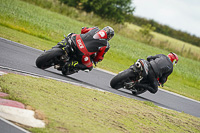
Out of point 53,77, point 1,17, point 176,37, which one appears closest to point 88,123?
point 53,77

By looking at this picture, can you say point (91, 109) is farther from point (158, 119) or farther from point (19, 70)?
point (19, 70)

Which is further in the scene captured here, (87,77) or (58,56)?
(87,77)

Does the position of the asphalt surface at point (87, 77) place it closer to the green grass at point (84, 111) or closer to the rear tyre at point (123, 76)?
the rear tyre at point (123, 76)

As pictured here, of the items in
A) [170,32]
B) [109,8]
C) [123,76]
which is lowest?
[123,76]

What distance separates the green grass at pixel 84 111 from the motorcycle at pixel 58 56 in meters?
0.84

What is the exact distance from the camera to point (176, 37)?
66375mm

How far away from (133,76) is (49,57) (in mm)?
2456

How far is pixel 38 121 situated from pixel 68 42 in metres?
4.07

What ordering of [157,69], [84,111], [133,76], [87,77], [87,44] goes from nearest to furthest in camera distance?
[84,111] → [87,44] → [133,76] → [157,69] → [87,77]

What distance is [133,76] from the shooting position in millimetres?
9055

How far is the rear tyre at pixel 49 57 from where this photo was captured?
27.3 ft

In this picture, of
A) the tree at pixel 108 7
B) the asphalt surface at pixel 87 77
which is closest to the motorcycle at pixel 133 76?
the asphalt surface at pixel 87 77

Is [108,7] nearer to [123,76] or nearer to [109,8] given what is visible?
[109,8]

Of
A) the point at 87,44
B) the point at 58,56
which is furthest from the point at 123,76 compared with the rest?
the point at 58,56
